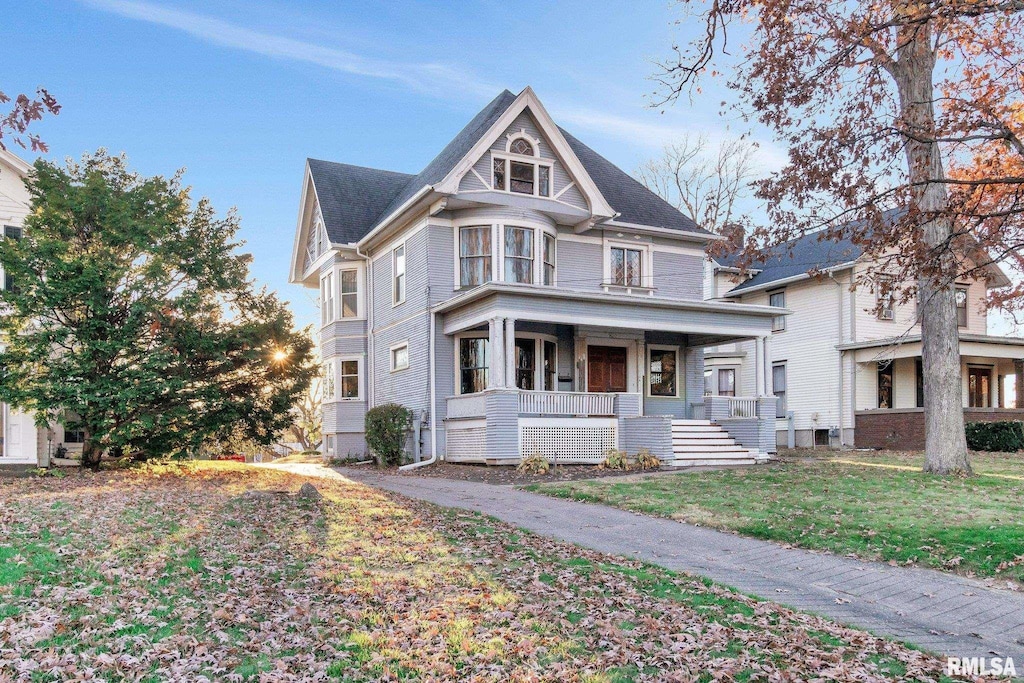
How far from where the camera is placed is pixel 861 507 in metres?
11.5

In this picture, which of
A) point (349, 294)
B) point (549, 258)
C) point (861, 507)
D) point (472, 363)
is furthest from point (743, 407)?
point (349, 294)

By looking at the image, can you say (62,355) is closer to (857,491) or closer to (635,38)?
(635,38)

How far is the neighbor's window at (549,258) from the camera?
21.5 meters

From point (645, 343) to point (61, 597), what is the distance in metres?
18.5

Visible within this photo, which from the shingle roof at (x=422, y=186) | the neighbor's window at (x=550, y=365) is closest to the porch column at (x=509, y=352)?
the neighbor's window at (x=550, y=365)

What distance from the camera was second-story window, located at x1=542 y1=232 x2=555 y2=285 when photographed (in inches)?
848

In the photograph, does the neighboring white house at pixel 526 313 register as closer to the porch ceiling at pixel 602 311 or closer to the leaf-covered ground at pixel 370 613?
the porch ceiling at pixel 602 311

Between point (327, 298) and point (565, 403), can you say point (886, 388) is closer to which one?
point (565, 403)

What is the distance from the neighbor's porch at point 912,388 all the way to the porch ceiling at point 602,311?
6432mm

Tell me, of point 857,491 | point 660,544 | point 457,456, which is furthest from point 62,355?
point 857,491

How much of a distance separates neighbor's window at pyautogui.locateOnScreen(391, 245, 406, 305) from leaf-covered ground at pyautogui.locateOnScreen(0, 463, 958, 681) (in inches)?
512

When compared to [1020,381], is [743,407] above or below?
below

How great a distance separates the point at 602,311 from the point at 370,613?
13832mm

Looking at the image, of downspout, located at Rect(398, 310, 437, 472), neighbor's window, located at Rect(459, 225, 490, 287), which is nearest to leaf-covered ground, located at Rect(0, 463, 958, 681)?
downspout, located at Rect(398, 310, 437, 472)
